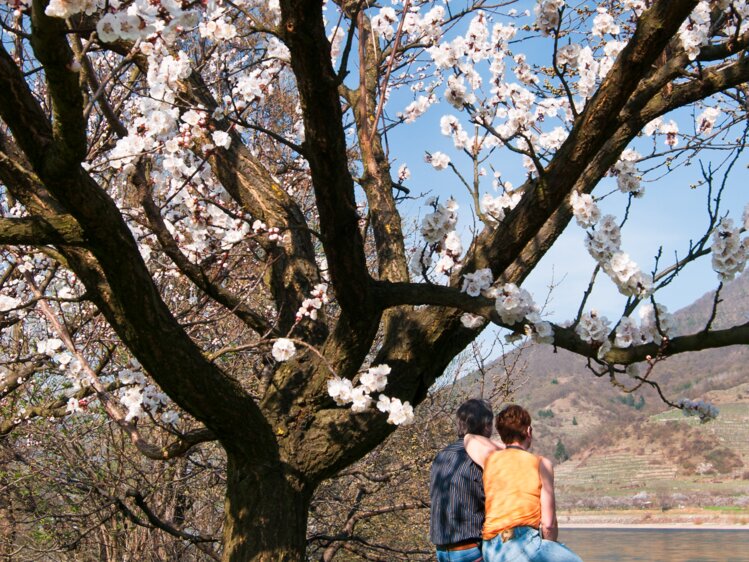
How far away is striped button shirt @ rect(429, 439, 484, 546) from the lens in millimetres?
3074

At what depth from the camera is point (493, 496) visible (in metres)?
2.93

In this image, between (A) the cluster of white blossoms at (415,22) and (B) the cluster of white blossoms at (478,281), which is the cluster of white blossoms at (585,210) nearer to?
(B) the cluster of white blossoms at (478,281)

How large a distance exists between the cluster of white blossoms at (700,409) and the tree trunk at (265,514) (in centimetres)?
172

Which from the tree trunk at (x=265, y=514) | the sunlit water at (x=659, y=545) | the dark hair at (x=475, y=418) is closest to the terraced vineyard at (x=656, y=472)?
the sunlit water at (x=659, y=545)

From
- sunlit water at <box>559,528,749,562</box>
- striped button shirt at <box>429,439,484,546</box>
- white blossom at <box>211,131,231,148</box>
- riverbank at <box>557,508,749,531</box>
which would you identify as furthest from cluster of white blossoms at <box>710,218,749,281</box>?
riverbank at <box>557,508,749,531</box>

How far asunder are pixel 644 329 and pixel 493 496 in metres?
0.92

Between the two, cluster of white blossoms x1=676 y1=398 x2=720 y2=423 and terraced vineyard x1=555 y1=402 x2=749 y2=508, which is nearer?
cluster of white blossoms x1=676 y1=398 x2=720 y2=423

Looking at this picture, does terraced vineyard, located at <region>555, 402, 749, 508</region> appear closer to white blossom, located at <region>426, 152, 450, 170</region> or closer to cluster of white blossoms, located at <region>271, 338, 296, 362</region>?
white blossom, located at <region>426, 152, 450, 170</region>

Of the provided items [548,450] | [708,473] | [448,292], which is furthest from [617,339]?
[548,450]

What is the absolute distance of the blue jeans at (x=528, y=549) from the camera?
2.83 metres

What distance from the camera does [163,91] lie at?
3371mm

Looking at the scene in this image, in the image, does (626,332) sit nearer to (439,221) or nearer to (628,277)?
(628,277)

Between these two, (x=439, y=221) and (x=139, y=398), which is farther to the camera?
(x=139, y=398)

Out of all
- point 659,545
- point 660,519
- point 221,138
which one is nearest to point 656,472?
point 660,519
